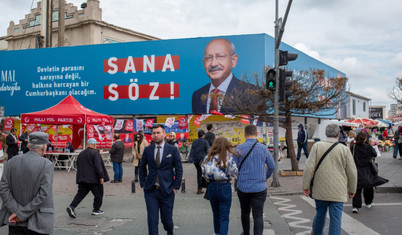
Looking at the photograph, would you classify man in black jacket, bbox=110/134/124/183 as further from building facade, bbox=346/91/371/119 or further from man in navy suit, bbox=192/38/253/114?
building facade, bbox=346/91/371/119

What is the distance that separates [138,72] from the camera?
26266 mm

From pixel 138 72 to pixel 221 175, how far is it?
21.2 metres

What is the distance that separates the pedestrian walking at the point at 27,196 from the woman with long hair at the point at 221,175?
233 cm

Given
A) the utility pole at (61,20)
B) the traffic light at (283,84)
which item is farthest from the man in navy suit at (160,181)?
the utility pole at (61,20)

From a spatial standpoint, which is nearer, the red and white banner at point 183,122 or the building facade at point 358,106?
the red and white banner at point 183,122

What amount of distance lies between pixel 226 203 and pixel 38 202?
2645mm

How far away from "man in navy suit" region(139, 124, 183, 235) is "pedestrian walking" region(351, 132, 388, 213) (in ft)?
13.5

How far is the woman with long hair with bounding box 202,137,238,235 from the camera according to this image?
5840 mm

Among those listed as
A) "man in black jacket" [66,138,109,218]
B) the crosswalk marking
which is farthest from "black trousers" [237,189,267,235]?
"man in black jacket" [66,138,109,218]

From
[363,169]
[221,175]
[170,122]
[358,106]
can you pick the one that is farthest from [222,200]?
[358,106]

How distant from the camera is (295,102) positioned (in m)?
14.0

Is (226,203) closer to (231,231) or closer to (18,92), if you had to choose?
(231,231)

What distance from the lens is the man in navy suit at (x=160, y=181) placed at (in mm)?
5828

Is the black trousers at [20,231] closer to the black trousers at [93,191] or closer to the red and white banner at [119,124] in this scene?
the black trousers at [93,191]
